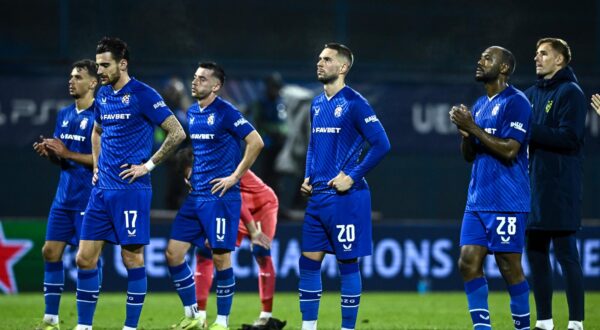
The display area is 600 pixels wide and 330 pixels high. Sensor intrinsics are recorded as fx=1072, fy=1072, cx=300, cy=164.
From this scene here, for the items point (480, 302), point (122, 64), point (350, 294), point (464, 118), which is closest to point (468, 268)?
point (480, 302)

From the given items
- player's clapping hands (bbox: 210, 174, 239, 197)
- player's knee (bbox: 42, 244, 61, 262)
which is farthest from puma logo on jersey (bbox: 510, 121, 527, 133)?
player's knee (bbox: 42, 244, 61, 262)

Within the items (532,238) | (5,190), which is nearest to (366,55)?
(5,190)

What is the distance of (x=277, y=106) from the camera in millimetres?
13836

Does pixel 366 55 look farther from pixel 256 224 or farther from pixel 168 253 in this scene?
pixel 168 253

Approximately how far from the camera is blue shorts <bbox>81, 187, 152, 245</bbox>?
779 cm

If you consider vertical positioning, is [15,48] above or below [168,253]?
above

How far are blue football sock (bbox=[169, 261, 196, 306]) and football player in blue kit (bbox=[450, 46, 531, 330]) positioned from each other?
7.37 feet

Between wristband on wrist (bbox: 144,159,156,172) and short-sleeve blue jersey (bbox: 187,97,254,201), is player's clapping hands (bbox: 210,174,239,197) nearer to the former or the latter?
short-sleeve blue jersey (bbox: 187,97,254,201)

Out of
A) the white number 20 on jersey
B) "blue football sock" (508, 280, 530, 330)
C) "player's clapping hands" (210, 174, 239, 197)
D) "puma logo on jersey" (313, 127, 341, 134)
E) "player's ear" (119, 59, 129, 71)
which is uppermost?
"player's ear" (119, 59, 129, 71)

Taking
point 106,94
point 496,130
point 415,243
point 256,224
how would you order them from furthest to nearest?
point 415,243, point 256,224, point 106,94, point 496,130

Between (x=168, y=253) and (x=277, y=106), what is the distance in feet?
18.8

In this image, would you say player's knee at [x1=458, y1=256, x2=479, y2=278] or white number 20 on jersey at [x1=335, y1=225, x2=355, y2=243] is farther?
white number 20 on jersey at [x1=335, y1=225, x2=355, y2=243]

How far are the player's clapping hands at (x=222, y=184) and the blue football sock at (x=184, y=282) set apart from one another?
649mm

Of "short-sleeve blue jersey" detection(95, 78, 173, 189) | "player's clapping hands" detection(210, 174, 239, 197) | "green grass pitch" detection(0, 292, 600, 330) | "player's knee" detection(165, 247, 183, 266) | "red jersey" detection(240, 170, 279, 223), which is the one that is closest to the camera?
"short-sleeve blue jersey" detection(95, 78, 173, 189)
